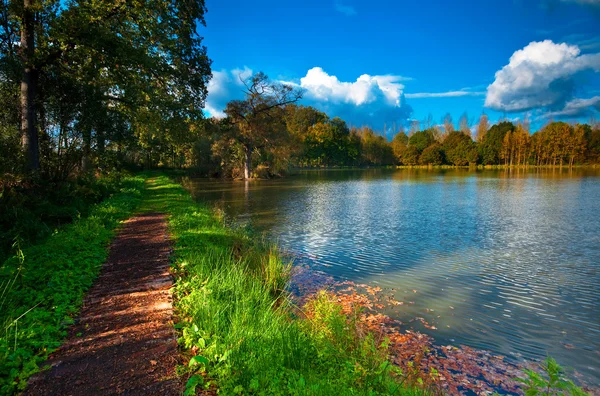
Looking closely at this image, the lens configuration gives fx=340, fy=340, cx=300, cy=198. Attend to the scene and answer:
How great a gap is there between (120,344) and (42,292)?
85.9 inches

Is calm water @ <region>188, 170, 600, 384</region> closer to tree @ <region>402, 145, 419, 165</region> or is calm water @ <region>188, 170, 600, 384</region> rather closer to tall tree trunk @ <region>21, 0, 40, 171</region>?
tall tree trunk @ <region>21, 0, 40, 171</region>

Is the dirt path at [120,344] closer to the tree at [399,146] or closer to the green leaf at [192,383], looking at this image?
the green leaf at [192,383]

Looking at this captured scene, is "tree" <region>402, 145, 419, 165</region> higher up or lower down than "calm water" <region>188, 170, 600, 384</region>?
higher up

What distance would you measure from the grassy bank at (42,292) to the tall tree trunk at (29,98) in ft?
13.1

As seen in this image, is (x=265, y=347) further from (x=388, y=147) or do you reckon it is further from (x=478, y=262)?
(x=388, y=147)

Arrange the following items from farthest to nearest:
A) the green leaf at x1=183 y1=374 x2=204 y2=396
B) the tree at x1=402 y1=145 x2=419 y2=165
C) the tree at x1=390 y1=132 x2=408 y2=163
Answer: the tree at x1=390 y1=132 x2=408 y2=163 → the tree at x1=402 y1=145 x2=419 y2=165 → the green leaf at x1=183 y1=374 x2=204 y2=396

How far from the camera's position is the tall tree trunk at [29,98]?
1123 centimetres

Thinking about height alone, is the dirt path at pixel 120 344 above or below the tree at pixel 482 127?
below

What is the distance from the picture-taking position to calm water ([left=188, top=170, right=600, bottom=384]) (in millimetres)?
5738

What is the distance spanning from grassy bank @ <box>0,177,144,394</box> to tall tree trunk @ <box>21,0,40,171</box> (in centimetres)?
399

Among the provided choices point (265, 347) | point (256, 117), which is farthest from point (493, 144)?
point (265, 347)

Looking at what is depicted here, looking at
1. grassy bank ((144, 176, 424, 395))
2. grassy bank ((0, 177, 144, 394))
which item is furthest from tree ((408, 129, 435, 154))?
grassy bank ((144, 176, 424, 395))

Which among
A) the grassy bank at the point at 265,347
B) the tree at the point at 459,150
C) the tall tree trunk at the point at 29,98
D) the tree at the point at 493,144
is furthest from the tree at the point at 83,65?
the tree at the point at 493,144

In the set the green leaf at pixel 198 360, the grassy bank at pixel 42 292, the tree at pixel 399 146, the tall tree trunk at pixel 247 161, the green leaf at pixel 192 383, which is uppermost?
the tree at pixel 399 146
